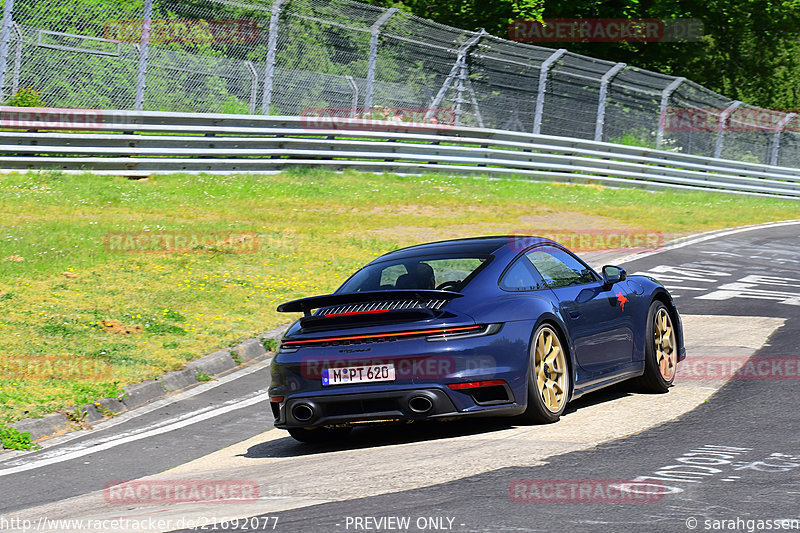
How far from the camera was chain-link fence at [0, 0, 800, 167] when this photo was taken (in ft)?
58.6

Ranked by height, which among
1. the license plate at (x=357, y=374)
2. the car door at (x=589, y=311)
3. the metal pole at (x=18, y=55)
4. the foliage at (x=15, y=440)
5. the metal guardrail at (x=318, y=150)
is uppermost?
the metal pole at (x=18, y=55)

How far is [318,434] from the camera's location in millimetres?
7258

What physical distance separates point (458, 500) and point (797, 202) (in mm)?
27211

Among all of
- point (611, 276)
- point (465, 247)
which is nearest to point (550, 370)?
point (465, 247)

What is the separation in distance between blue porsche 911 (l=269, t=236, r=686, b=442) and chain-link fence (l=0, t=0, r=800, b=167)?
12.1 m

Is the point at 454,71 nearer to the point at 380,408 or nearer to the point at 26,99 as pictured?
the point at 26,99

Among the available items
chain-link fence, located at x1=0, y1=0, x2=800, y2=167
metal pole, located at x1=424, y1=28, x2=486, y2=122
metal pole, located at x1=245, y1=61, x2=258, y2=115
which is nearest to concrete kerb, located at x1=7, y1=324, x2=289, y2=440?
chain-link fence, located at x1=0, y1=0, x2=800, y2=167

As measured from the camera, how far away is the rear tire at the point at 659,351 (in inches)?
318

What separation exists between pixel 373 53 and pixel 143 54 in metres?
5.36

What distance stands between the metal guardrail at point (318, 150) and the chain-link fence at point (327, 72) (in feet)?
1.28

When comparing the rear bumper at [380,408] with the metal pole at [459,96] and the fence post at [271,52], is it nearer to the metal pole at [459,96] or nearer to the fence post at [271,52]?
the fence post at [271,52]

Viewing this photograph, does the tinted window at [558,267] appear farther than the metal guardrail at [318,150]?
No

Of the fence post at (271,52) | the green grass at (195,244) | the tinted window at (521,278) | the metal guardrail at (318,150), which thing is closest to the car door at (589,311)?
the tinted window at (521,278)

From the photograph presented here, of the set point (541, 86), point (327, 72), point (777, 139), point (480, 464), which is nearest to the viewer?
point (480, 464)
